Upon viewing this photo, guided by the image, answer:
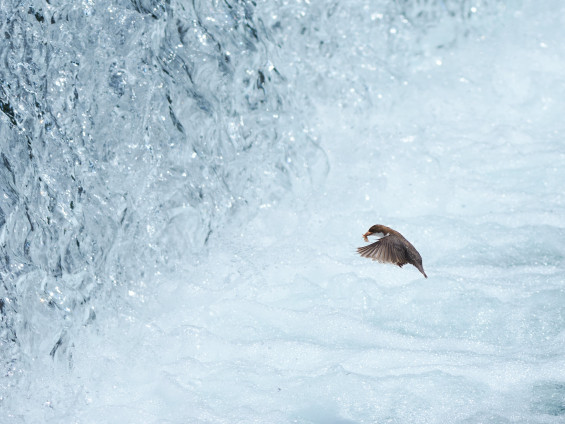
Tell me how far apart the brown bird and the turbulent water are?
0.18 metres

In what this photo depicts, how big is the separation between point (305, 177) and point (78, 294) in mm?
1059

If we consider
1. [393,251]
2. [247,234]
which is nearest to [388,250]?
[393,251]

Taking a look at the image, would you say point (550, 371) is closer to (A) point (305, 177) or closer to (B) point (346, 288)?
(B) point (346, 288)

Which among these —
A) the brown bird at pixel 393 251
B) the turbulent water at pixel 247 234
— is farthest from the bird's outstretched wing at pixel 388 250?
the turbulent water at pixel 247 234

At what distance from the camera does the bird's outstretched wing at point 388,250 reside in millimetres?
2334

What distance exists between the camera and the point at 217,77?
298cm

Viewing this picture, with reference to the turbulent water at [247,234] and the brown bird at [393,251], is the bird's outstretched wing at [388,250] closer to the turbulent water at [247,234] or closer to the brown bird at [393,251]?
the brown bird at [393,251]

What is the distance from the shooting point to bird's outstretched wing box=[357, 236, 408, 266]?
7.66 feet

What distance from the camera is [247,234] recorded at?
2.83m

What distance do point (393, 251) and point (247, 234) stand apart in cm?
66

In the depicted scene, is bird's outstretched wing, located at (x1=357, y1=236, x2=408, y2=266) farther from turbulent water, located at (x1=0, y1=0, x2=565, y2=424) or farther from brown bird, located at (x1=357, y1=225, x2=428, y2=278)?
turbulent water, located at (x1=0, y1=0, x2=565, y2=424)

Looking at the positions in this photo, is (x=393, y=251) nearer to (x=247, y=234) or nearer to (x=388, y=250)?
(x=388, y=250)

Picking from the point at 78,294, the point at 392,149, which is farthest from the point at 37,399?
the point at 392,149

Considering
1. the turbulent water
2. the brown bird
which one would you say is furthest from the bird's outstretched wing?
the turbulent water
